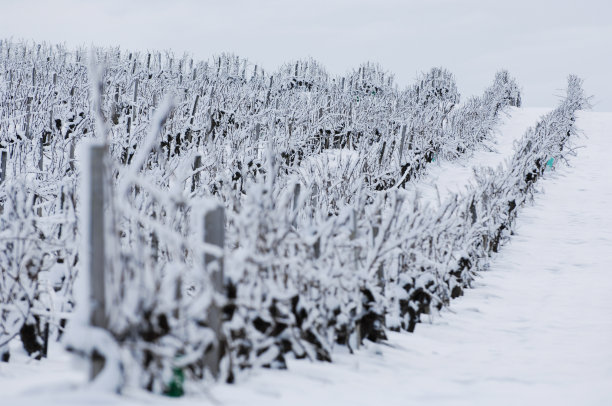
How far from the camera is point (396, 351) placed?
157 inches

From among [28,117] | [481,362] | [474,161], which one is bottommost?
[481,362]

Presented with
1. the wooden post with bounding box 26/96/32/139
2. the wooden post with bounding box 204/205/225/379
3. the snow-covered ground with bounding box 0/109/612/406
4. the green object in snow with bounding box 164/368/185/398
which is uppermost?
the wooden post with bounding box 26/96/32/139

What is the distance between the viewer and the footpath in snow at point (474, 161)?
1227cm

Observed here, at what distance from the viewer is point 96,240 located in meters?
2.17

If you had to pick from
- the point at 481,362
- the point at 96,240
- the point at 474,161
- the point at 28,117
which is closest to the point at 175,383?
the point at 96,240

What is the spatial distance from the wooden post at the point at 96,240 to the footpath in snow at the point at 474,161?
269 inches

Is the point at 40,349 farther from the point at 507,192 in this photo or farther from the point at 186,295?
the point at 507,192

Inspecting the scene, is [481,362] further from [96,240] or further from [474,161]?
[474,161]

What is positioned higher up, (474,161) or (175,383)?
(474,161)

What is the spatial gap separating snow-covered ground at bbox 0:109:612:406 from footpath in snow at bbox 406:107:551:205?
214 centimetres

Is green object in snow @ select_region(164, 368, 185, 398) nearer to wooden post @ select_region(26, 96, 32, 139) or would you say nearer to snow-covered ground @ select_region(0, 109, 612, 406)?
snow-covered ground @ select_region(0, 109, 612, 406)

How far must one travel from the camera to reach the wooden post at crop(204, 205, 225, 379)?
2600 mm

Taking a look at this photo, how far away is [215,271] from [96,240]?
0.57 meters

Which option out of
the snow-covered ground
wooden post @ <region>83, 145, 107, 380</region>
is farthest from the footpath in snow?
wooden post @ <region>83, 145, 107, 380</region>
